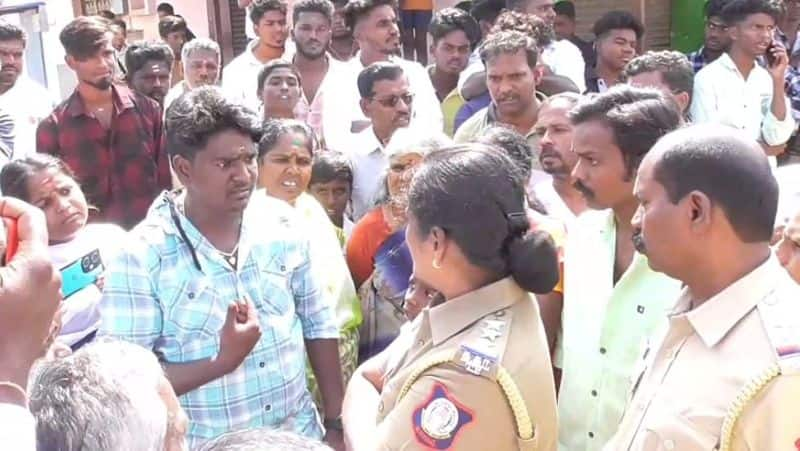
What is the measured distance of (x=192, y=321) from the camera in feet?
7.43

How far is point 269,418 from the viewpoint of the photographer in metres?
2.35

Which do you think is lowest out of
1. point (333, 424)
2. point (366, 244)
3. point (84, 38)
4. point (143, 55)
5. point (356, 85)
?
point (333, 424)

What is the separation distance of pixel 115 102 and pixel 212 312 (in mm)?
2472

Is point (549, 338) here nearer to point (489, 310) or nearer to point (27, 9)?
point (489, 310)

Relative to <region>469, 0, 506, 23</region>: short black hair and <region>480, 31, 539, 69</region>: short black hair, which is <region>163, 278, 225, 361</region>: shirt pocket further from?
<region>469, 0, 506, 23</region>: short black hair

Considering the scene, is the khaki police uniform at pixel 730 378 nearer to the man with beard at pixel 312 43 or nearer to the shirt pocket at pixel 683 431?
the shirt pocket at pixel 683 431

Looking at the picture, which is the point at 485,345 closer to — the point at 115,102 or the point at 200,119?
the point at 200,119

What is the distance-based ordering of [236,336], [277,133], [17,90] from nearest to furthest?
1. [236,336]
2. [277,133]
3. [17,90]

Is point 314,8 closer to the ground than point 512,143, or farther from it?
farther from it

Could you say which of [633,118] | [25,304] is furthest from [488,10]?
[25,304]

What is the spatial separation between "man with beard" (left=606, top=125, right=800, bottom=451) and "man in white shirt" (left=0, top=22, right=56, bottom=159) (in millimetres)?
4480

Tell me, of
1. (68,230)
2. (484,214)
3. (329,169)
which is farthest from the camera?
(329,169)

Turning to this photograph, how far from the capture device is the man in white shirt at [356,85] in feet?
15.4

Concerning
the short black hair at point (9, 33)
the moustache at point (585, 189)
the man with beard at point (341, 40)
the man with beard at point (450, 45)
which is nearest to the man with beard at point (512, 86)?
the man with beard at point (450, 45)
